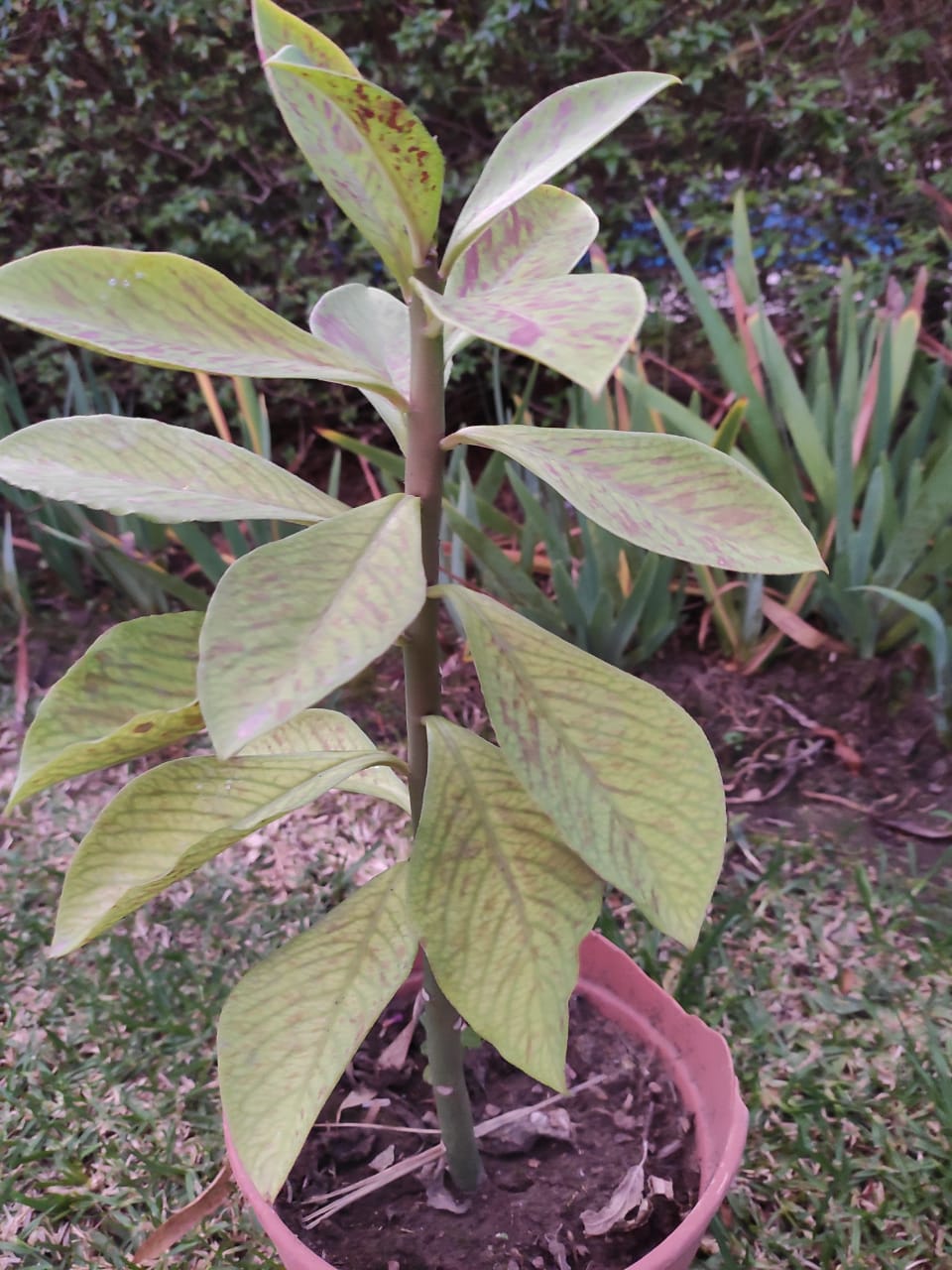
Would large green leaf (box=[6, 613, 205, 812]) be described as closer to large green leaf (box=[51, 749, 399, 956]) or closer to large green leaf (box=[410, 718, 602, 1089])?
large green leaf (box=[51, 749, 399, 956])

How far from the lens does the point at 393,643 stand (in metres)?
0.40

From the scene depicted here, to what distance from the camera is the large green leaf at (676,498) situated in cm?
43

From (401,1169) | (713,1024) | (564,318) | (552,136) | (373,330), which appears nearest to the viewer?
(564,318)

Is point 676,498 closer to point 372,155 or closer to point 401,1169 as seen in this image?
point 372,155

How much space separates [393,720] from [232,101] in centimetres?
133

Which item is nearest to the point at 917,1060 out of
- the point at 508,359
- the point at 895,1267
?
the point at 895,1267

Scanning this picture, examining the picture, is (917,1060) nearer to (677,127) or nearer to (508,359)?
(508,359)

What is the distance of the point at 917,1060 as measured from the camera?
92 centimetres

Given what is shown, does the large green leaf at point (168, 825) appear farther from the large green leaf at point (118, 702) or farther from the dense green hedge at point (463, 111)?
the dense green hedge at point (463, 111)

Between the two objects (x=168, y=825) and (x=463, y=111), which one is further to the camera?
(x=463, y=111)

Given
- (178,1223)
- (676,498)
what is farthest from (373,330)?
(178,1223)

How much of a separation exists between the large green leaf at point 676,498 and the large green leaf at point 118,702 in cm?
20

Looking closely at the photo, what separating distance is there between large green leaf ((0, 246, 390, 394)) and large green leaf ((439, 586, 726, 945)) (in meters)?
0.17

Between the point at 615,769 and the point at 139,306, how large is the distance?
32 cm
